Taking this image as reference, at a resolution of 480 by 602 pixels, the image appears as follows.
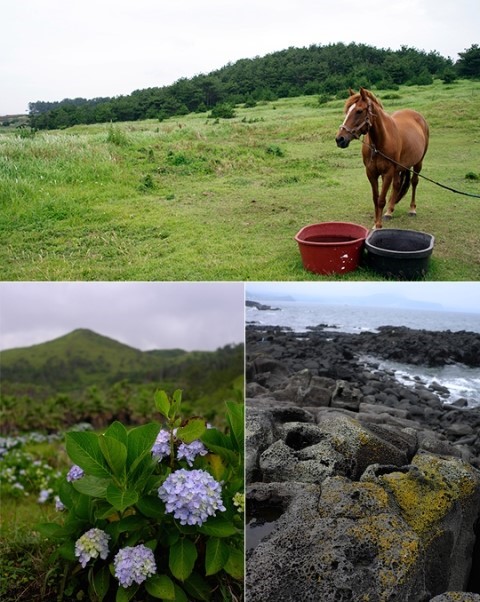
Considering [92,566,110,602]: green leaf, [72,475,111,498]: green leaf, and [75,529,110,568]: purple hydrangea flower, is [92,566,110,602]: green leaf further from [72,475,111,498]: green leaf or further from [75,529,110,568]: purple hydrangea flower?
[72,475,111,498]: green leaf

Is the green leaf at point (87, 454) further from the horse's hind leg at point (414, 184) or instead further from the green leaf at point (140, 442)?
the horse's hind leg at point (414, 184)

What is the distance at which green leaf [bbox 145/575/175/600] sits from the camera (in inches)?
78.9

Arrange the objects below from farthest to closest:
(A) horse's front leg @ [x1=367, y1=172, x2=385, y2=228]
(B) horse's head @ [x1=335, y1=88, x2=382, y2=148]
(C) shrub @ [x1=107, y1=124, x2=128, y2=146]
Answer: (C) shrub @ [x1=107, y1=124, x2=128, y2=146]
(A) horse's front leg @ [x1=367, y1=172, x2=385, y2=228]
(B) horse's head @ [x1=335, y1=88, x2=382, y2=148]

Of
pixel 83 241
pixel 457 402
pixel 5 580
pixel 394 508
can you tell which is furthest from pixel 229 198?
pixel 5 580

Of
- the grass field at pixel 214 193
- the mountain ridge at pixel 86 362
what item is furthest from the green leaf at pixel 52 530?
the mountain ridge at pixel 86 362

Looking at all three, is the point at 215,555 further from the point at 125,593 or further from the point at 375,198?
the point at 375,198

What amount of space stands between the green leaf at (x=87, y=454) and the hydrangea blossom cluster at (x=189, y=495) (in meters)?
0.19

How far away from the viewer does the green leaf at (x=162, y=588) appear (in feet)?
6.57

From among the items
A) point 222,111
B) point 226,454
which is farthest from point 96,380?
point 226,454

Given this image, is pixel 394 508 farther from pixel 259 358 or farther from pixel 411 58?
pixel 411 58

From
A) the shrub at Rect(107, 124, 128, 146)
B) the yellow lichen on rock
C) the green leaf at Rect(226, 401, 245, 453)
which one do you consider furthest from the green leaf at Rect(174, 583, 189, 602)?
the shrub at Rect(107, 124, 128, 146)

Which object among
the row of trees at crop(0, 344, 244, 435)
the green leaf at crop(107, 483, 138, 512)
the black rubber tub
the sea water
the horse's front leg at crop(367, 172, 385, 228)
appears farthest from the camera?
the row of trees at crop(0, 344, 244, 435)

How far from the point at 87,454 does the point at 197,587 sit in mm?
555

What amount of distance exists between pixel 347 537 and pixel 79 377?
2.18 m
